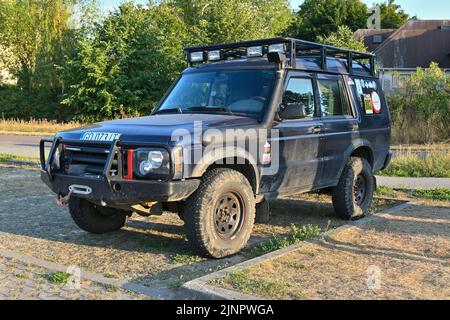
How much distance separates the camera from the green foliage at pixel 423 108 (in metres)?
17.8

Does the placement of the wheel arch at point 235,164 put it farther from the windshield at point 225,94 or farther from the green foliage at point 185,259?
the green foliage at point 185,259

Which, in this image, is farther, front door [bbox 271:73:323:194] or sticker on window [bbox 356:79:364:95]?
sticker on window [bbox 356:79:364:95]

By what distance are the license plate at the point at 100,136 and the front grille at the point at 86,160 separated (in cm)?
9

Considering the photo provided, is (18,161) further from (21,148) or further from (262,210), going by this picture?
(262,210)

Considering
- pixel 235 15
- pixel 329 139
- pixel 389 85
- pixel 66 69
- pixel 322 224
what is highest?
pixel 235 15

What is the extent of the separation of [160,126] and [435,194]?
5.67 m

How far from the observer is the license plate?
5.11m

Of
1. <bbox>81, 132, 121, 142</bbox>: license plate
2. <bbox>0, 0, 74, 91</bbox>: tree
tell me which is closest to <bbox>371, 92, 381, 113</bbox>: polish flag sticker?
<bbox>81, 132, 121, 142</bbox>: license plate

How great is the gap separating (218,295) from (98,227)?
2773 millimetres

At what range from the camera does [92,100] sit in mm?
32938

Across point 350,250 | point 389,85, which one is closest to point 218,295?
point 350,250

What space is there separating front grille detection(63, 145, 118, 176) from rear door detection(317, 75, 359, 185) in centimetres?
275

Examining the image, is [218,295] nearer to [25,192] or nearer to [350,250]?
[350,250]

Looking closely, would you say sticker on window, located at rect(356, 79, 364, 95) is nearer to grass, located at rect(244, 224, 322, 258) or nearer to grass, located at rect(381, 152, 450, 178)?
grass, located at rect(244, 224, 322, 258)
